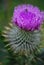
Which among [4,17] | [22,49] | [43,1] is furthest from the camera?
[43,1]

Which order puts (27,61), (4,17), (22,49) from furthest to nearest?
(4,17) < (22,49) < (27,61)

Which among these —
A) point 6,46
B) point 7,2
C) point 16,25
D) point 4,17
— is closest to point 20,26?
point 16,25

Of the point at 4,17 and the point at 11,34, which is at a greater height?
the point at 4,17

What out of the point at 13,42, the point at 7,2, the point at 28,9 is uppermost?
the point at 7,2

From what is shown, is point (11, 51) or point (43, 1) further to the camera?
point (43, 1)

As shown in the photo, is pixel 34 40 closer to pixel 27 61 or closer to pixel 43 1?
pixel 27 61

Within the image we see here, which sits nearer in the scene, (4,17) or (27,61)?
(27,61)

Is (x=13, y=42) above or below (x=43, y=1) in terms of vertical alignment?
below

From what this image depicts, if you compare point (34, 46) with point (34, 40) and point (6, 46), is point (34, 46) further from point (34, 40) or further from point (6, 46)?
point (6, 46)

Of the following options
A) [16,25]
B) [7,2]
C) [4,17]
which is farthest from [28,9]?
[7,2]
